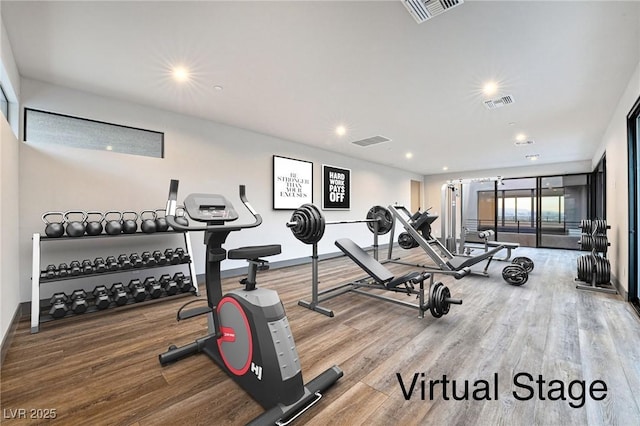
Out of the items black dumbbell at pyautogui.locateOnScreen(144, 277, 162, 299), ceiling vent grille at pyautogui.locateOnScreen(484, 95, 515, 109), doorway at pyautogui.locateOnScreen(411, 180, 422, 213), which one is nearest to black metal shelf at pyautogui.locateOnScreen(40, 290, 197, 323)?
black dumbbell at pyautogui.locateOnScreen(144, 277, 162, 299)

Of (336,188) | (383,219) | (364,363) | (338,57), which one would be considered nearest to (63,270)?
(364,363)

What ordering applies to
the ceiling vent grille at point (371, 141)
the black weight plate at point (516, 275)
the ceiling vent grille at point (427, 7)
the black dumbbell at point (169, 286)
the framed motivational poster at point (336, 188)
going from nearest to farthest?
the ceiling vent grille at point (427, 7) < the black dumbbell at point (169, 286) < the black weight plate at point (516, 275) < the ceiling vent grille at point (371, 141) < the framed motivational poster at point (336, 188)

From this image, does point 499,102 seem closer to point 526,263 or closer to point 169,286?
point 526,263

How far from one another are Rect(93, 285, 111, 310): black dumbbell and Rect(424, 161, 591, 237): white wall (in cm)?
974

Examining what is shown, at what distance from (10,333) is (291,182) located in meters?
4.16

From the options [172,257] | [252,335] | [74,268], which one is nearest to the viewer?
[252,335]

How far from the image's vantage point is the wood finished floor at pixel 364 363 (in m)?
1.49

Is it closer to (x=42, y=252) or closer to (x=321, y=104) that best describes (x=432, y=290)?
(x=321, y=104)

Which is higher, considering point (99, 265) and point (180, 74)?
point (180, 74)

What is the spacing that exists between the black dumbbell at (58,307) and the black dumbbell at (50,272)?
22 centimetres

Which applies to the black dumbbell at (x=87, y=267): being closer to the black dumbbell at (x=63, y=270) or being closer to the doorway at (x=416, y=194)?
the black dumbbell at (x=63, y=270)

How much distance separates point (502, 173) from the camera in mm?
8773

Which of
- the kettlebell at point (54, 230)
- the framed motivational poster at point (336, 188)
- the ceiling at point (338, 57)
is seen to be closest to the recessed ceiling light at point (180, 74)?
the ceiling at point (338, 57)

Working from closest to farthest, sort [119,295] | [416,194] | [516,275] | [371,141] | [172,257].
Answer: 1. [119,295]
2. [172,257]
3. [516,275]
4. [371,141]
5. [416,194]
